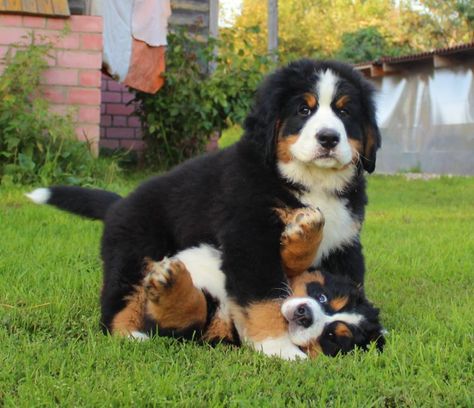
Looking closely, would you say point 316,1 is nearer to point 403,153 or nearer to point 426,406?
point 403,153

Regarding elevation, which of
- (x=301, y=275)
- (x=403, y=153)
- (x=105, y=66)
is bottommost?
(x=403, y=153)

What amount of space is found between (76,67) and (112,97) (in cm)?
377

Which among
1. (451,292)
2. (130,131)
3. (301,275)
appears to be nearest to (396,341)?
(301,275)

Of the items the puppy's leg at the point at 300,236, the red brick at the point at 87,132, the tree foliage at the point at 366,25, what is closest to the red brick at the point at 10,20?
the red brick at the point at 87,132

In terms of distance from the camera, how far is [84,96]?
8133 millimetres

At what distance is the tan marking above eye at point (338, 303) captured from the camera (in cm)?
292

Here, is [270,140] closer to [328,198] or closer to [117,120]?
[328,198]

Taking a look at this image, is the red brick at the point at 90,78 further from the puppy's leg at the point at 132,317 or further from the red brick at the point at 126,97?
the puppy's leg at the point at 132,317

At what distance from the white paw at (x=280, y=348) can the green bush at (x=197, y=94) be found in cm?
707

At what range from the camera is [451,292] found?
3986 millimetres

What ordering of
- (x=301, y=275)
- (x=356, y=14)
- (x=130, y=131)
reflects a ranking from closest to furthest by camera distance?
1. (x=301, y=275)
2. (x=130, y=131)
3. (x=356, y=14)

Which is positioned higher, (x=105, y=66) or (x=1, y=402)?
(x=105, y=66)

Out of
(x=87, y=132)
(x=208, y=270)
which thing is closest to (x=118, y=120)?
(x=87, y=132)

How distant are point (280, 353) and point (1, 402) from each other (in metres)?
1.05
